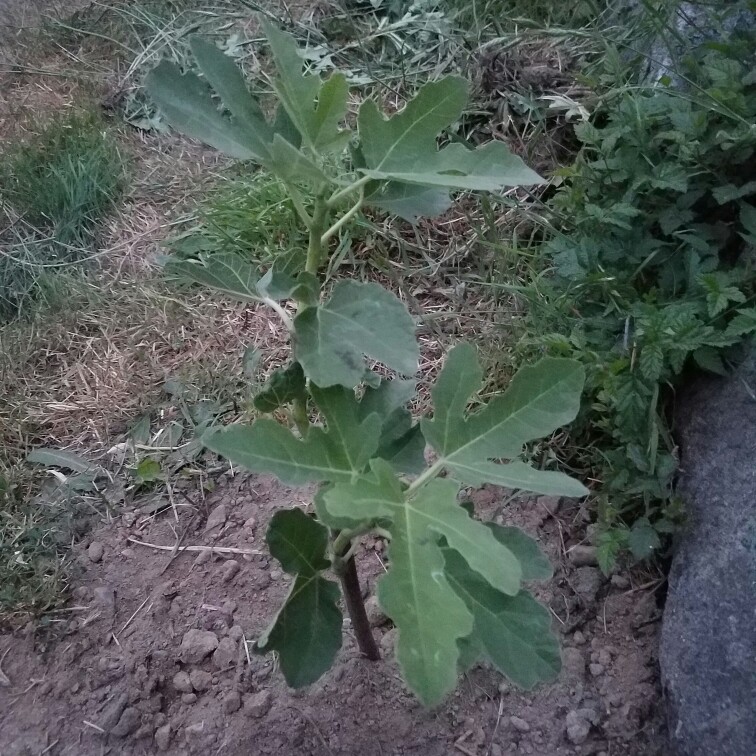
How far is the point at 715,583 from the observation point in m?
1.28

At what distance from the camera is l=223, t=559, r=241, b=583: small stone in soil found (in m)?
1.49

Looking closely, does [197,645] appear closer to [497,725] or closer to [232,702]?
[232,702]

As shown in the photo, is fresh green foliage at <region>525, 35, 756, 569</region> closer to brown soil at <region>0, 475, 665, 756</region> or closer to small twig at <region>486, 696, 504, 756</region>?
brown soil at <region>0, 475, 665, 756</region>

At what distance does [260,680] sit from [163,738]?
19 centimetres

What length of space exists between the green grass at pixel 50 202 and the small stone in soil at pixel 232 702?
1.52m

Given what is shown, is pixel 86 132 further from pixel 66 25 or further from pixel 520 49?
pixel 520 49

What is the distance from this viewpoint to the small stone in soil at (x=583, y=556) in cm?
147

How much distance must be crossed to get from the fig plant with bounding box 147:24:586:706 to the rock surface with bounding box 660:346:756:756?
1.54ft

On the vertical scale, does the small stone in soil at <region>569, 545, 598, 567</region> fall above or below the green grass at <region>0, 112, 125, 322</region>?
below

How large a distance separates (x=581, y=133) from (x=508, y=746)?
1453mm

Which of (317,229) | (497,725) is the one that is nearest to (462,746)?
(497,725)

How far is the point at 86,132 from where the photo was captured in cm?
273

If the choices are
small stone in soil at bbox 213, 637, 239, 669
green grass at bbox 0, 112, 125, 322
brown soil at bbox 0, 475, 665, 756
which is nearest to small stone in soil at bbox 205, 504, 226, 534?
brown soil at bbox 0, 475, 665, 756

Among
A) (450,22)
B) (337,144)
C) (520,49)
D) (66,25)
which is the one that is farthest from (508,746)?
(66,25)
